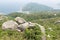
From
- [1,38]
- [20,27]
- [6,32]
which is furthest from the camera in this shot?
[20,27]

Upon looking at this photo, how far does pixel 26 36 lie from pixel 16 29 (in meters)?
1.18

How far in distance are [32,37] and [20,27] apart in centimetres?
164

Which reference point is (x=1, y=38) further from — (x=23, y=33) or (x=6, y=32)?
(x=23, y=33)

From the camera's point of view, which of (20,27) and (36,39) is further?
(20,27)

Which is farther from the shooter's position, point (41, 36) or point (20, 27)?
point (20, 27)

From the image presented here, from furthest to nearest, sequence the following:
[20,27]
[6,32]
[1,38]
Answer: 1. [20,27]
2. [6,32]
3. [1,38]

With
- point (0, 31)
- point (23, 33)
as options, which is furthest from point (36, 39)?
point (0, 31)

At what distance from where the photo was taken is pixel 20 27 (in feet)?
40.0

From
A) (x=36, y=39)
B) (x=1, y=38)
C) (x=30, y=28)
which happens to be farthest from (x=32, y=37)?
(x=1, y=38)

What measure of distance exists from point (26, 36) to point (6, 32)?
4.48ft

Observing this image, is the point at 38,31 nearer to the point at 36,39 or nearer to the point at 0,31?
the point at 36,39

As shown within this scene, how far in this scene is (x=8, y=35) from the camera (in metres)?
11.2

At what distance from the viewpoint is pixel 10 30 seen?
38.0 feet

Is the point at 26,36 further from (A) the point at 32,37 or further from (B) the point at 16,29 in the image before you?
(B) the point at 16,29
